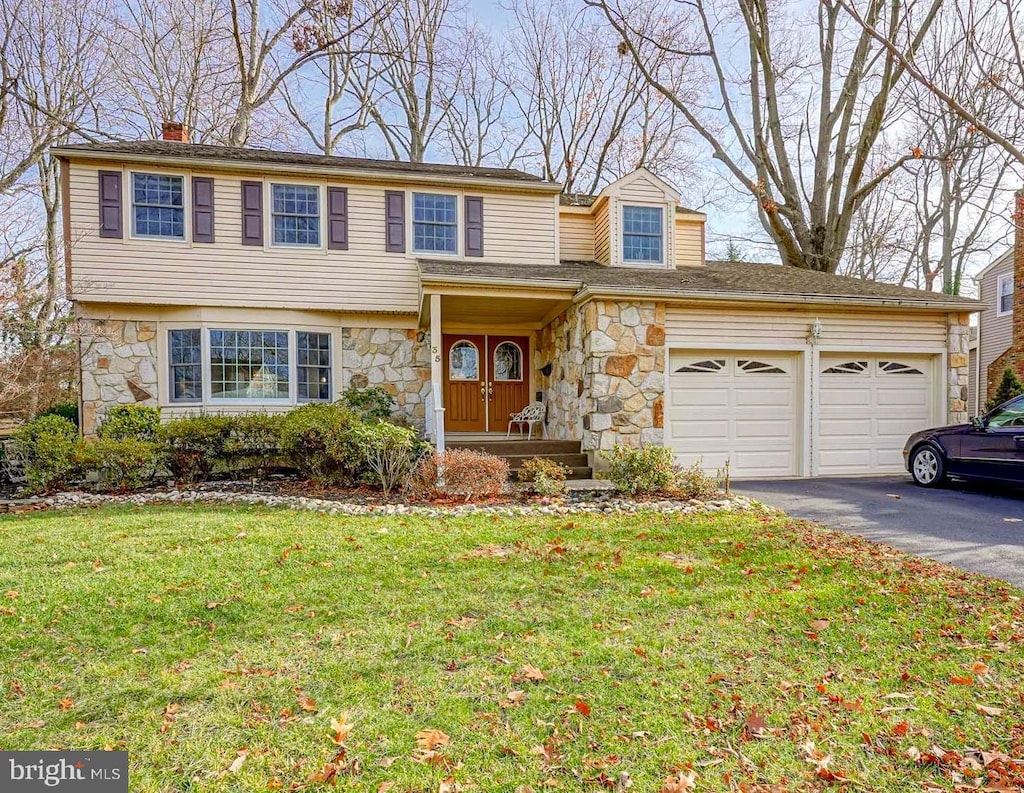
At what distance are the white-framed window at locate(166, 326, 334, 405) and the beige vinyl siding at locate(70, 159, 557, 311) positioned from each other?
61 centimetres

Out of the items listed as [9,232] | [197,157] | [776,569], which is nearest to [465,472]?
[776,569]

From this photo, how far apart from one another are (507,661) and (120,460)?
7441 mm

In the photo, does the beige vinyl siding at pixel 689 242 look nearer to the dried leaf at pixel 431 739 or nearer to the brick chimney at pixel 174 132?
the brick chimney at pixel 174 132

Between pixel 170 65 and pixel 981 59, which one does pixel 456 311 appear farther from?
pixel 170 65

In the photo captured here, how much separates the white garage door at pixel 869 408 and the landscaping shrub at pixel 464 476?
5.84 meters

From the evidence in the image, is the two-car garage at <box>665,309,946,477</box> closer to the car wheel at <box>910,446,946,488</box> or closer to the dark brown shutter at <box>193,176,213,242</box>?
the car wheel at <box>910,446,946,488</box>

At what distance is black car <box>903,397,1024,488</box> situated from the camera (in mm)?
7273

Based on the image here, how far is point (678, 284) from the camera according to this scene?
358 inches

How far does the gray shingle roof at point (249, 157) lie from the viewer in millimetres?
9645

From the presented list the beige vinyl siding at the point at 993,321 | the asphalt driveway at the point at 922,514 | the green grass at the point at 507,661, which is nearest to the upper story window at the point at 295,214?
the green grass at the point at 507,661

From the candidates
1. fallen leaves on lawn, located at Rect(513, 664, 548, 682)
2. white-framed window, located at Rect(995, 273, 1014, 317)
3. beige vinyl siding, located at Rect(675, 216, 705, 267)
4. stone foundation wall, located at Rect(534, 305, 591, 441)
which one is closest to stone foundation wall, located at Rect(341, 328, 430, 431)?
stone foundation wall, located at Rect(534, 305, 591, 441)

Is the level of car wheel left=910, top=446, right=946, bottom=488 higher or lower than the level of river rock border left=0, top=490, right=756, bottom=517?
higher

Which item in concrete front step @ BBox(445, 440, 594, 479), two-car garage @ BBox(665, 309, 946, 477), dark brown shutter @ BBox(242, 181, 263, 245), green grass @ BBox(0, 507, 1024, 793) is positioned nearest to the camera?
green grass @ BBox(0, 507, 1024, 793)

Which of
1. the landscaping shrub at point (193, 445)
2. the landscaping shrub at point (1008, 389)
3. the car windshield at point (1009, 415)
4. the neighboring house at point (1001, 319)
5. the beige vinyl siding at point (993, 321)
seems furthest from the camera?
the beige vinyl siding at point (993, 321)
